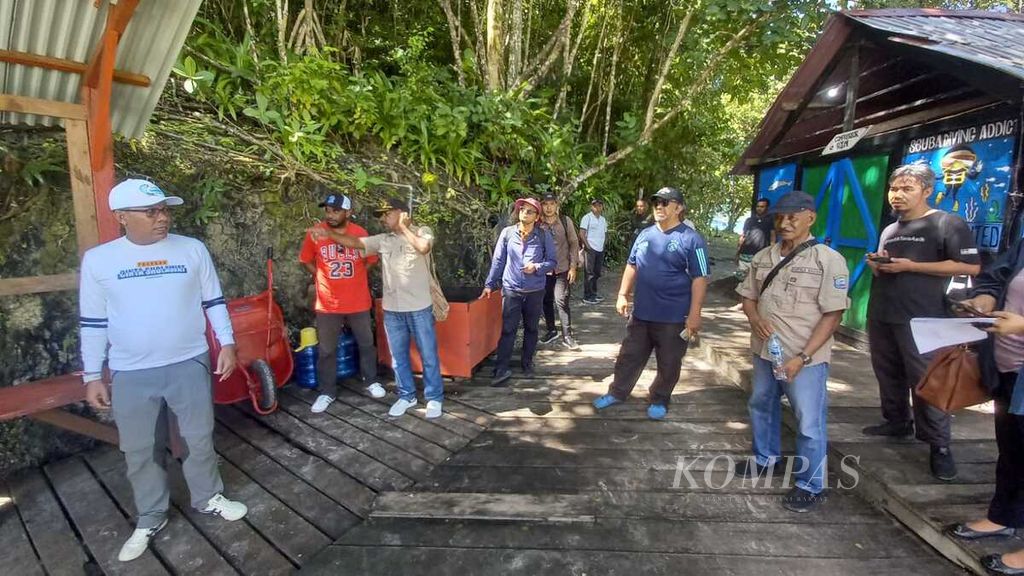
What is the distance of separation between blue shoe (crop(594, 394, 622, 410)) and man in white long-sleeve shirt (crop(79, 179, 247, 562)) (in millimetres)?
2650

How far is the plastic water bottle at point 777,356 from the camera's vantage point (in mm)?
2632

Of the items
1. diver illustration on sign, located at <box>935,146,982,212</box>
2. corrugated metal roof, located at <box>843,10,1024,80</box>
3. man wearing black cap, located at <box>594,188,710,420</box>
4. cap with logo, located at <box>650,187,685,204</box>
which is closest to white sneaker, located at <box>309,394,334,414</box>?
man wearing black cap, located at <box>594,188,710,420</box>

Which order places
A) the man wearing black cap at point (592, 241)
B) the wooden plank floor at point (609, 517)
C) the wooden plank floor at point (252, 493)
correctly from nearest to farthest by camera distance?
the wooden plank floor at point (609, 517) → the wooden plank floor at point (252, 493) → the man wearing black cap at point (592, 241)

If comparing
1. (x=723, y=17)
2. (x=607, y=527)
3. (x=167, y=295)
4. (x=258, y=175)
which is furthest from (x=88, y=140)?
(x=723, y=17)

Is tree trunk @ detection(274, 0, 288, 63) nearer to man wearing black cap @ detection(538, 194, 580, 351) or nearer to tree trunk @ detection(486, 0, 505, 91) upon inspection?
tree trunk @ detection(486, 0, 505, 91)

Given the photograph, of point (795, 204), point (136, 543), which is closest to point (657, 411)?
point (795, 204)

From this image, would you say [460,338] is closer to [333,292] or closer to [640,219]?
[333,292]

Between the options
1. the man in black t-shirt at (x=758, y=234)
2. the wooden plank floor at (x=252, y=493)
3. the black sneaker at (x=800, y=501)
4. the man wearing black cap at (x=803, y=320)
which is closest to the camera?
the wooden plank floor at (x=252, y=493)

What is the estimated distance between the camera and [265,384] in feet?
12.6

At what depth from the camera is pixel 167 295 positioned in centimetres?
248

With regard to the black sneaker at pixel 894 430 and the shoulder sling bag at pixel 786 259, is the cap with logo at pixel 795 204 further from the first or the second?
the black sneaker at pixel 894 430

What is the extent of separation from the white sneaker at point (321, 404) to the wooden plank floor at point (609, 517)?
54.4 inches

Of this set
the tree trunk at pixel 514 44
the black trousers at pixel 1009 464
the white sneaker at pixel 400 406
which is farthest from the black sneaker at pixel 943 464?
the tree trunk at pixel 514 44

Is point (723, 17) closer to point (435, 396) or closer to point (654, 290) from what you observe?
point (654, 290)
